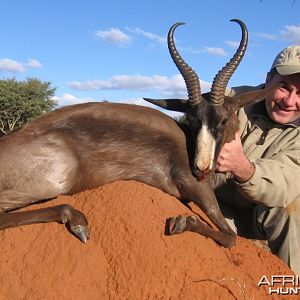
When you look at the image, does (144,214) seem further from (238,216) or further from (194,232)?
(238,216)

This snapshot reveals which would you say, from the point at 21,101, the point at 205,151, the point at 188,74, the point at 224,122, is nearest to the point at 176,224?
the point at 205,151

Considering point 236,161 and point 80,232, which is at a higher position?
point 236,161

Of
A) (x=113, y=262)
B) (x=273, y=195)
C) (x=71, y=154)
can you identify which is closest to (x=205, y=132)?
(x=273, y=195)

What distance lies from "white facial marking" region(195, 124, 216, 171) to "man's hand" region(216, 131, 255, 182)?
101 millimetres

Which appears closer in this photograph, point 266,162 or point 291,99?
point 266,162

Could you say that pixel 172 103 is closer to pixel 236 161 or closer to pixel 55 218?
pixel 236 161

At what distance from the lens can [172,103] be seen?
19.6ft

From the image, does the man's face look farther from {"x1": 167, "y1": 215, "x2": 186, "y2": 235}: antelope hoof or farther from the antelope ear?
{"x1": 167, "y1": 215, "x2": 186, "y2": 235}: antelope hoof

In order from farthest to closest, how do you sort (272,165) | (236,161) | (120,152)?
(272,165)
(120,152)
(236,161)

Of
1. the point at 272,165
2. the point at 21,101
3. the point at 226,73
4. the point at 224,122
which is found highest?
the point at 226,73

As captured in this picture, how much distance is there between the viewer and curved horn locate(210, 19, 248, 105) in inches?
217

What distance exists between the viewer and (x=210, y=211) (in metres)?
5.23

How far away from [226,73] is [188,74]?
1.26 ft

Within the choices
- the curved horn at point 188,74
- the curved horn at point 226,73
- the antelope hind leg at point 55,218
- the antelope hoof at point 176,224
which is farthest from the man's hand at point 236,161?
the antelope hind leg at point 55,218
